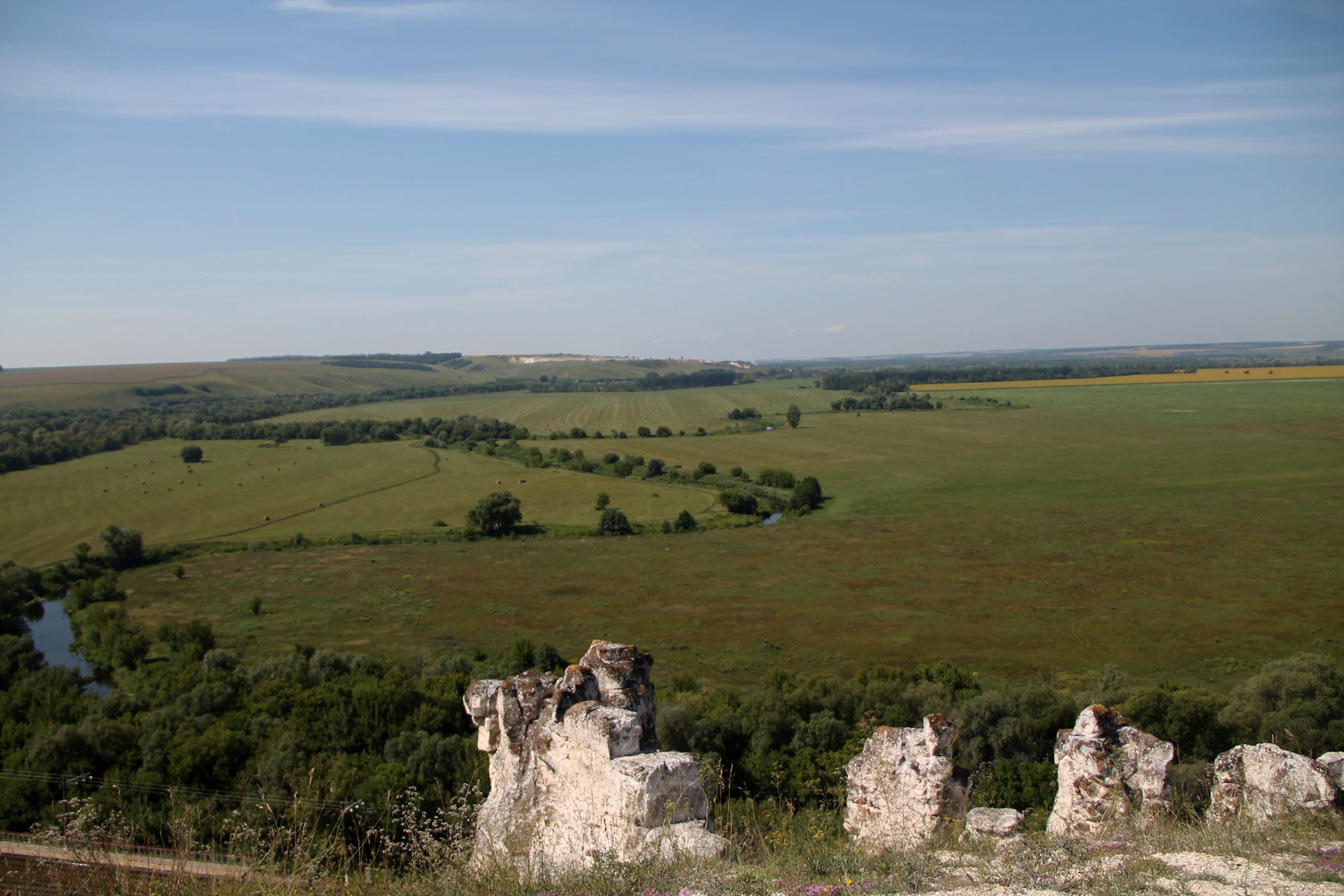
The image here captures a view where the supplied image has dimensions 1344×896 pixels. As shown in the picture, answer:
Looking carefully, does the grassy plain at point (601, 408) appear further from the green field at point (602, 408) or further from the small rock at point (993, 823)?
the small rock at point (993, 823)

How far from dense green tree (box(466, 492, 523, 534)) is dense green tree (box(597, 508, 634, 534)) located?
759cm

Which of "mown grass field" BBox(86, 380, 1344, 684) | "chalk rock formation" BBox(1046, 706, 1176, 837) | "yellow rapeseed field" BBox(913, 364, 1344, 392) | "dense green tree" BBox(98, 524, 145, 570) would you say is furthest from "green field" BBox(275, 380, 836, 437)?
"chalk rock formation" BBox(1046, 706, 1176, 837)

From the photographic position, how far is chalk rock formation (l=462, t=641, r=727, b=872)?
8844 mm

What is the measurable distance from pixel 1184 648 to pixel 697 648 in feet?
70.3

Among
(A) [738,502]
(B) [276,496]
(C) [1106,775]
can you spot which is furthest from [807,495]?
(C) [1106,775]

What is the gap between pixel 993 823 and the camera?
10516mm

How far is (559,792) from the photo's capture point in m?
10.1

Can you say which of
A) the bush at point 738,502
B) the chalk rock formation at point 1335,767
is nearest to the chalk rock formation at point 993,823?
the chalk rock formation at point 1335,767

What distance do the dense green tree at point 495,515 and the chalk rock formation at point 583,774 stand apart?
2083 inches

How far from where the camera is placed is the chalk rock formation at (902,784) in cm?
1095

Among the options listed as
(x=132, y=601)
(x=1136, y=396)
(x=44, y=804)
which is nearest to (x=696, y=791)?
(x=44, y=804)

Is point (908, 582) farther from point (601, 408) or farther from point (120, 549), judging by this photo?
point (601, 408)

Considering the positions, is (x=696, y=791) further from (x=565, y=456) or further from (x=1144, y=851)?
(x=565, y=456)

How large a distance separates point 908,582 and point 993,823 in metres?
37.1
